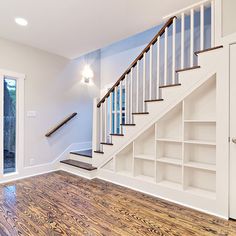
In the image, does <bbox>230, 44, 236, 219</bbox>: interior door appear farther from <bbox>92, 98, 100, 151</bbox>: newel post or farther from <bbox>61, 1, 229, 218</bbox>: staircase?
<bbox>92, 98, 100, 151</bbox>: newel post

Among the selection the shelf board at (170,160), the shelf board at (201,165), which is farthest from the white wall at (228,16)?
the shelf board at (170,160)

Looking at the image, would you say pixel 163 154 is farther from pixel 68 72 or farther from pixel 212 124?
pixel 68 72

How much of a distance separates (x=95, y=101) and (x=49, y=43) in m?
1.43

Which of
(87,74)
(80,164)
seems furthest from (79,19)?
(80,164)

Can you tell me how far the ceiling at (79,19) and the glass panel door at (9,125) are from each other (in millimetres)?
910

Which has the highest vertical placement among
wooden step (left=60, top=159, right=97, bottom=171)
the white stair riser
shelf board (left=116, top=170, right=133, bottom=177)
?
the white stair riser

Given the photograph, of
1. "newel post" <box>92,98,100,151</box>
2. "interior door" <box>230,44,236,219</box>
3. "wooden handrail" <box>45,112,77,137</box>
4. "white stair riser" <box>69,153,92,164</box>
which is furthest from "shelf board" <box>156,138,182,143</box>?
"wooden handrail" <box>45,112,77,137</box>

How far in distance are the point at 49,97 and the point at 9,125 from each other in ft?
3.27

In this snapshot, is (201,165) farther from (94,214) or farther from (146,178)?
(94,214)

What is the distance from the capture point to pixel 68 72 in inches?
175

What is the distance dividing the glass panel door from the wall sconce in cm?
176

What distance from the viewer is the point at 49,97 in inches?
161

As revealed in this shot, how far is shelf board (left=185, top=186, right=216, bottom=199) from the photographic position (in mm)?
2334

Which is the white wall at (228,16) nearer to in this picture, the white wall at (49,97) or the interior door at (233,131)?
the interior door at (233,131)
